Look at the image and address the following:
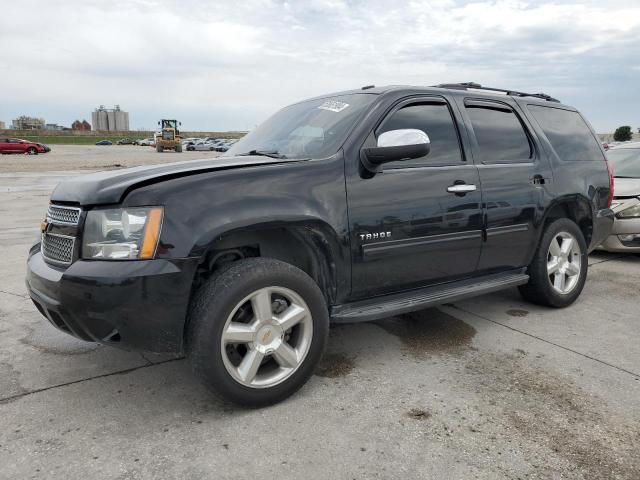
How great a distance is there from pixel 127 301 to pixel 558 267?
350 cm

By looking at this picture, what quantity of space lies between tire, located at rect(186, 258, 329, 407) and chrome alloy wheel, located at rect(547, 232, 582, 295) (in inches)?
95.5

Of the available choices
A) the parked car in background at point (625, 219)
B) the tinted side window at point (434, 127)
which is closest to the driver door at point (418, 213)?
the tinted side window at point (434, 127)

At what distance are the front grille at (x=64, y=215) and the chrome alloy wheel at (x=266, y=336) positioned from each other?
3.11 feet

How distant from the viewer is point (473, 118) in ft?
12.8

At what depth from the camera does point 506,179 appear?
12.9 ft

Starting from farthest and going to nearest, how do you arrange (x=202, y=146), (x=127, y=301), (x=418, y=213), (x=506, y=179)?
(x=202, y=146) → (x=506, y=179) → (x=418, y=213) → (x=127, y=301)

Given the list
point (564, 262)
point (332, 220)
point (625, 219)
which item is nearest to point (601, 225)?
point (564, 262)

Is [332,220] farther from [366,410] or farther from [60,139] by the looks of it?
[60,139]

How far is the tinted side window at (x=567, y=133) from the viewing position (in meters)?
4.50

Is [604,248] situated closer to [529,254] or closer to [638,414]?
[529,254]

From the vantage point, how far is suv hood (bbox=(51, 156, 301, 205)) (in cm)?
261

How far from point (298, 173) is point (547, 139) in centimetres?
252

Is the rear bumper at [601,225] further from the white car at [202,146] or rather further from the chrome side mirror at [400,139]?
the white car at [202,146]

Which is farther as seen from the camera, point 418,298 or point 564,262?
point 564,262
